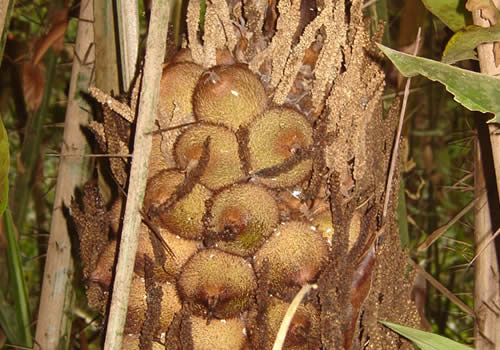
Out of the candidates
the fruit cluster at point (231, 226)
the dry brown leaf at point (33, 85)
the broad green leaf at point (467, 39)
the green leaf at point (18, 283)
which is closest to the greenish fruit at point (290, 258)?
the fruit cluster at point (231, 226)

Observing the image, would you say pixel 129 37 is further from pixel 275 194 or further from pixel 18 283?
pixel 18 283

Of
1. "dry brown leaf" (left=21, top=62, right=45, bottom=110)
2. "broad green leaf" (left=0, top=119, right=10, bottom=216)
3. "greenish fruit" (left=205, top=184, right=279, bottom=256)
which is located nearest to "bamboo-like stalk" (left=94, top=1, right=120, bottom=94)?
"broad green leaf" (left=0, top=119, right=10, bottom=216)

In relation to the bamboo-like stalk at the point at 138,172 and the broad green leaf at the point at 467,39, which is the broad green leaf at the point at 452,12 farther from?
the bamboo-like stalk at the point at 138,172

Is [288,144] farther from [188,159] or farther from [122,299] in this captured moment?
[122,299]

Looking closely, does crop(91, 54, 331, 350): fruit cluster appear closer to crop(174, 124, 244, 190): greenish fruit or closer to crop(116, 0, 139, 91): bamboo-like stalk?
crop(174, 124, 244, 190): greenish fruit

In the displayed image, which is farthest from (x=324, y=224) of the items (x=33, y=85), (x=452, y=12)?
(x=33, y=85)

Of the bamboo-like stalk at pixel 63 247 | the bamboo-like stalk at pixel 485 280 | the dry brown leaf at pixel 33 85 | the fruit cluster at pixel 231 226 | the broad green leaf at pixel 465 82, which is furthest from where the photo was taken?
the dry brown leaf at pixel 33 85

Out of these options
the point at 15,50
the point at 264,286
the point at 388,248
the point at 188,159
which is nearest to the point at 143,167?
the point at 188,159
